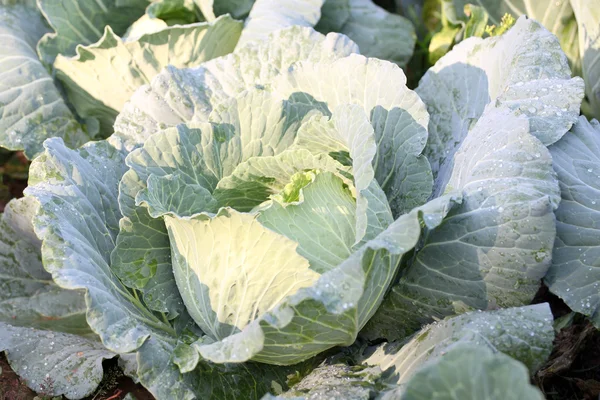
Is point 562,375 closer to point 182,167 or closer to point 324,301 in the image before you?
point 324,301

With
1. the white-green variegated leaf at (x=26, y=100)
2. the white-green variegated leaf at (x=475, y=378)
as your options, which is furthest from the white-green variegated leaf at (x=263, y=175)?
the white-green variegated leaf at (x=26, y=100)

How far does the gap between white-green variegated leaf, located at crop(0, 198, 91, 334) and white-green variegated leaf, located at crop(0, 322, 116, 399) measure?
0.20m

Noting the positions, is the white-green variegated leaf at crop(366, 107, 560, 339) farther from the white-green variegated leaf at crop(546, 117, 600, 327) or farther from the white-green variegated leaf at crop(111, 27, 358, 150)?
the white-green variegated leaf at crop(111, 27, 358, 150)

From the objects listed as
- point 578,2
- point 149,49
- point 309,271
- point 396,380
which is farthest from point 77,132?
point 578,2

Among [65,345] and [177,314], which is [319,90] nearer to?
[177,314]

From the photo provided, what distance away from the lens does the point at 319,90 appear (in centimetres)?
228

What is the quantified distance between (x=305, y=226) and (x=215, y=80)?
3.15 feet

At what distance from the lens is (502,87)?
83.1 inches

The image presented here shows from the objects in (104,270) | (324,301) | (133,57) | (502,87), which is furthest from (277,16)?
(324,301)

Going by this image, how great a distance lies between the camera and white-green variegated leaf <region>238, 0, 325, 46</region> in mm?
2934

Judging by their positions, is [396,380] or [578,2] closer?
[396,380]

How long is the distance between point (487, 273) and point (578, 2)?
1.68 meters

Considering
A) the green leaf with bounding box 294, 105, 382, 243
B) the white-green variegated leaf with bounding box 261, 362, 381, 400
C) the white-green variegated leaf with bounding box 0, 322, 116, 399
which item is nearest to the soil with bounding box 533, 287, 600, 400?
the white-green variegated leaf with bounding box 261, 362, 381, 400

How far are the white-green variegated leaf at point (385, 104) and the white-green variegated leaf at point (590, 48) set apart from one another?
1246mm
